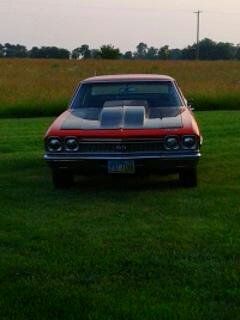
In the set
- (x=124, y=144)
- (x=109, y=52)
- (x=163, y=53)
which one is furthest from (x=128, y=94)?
(x=163, y=53)

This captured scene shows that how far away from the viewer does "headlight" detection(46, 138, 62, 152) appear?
8039 mm

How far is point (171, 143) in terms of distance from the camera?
25.9ft

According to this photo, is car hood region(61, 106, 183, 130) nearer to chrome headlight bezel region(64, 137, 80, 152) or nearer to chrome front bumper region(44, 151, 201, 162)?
chrome headlight bezel region(64, 137, 80, 152)

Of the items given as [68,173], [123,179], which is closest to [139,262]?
[68,173]

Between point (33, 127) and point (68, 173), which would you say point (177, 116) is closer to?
point (68, 173)

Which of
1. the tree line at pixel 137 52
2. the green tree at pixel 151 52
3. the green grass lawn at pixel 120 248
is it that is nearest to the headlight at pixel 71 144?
the green grass lawn at pixel 120 248

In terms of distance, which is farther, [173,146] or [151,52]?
[151,52]

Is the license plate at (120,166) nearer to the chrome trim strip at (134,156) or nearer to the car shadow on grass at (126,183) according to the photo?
the chrome trim strip at (134,156)

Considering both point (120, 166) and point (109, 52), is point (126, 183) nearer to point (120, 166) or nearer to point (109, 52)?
point (120, 166)

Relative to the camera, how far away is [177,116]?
8484 millimetres

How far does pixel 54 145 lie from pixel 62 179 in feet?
1.56

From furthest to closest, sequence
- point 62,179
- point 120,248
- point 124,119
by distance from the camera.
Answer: point 62,179 → point 124,119 → point 120,248

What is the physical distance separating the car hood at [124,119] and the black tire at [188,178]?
0.53 metres

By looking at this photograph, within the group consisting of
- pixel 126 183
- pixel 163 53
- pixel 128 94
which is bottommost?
pixel 163 53
